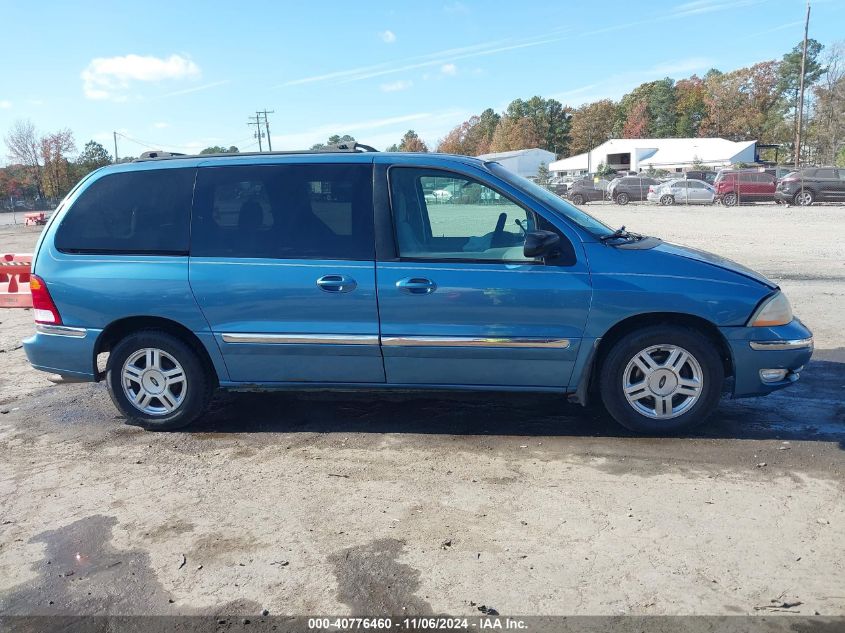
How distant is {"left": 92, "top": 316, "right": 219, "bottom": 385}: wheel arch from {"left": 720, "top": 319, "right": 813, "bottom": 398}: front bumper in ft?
11.7

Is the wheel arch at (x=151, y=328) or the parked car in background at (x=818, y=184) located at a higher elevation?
the parked car in background at (x=818, y=184)

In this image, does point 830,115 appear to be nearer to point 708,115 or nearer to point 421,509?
point 708,115

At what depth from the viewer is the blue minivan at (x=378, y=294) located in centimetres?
438

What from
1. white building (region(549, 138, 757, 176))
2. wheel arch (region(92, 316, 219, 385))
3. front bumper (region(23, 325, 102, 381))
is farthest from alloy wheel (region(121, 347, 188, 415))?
white building (region(549, 138, 757, 176))

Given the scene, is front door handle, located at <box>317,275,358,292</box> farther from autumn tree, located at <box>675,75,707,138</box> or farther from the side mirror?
autumn tree, located at <box>675,75,707,138</box>

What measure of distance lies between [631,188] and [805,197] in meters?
10.4

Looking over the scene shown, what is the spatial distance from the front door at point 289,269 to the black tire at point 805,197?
3153 centimetres

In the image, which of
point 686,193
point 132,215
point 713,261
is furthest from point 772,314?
point 686,193

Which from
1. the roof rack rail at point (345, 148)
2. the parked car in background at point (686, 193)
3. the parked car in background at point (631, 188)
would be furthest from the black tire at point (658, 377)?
the parked car in background at point (631, 188)

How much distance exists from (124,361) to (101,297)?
0.49 meters

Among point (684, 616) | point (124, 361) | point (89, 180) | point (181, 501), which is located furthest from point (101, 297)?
point (684, 616)

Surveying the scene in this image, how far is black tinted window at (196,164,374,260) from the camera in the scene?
4.63 meters

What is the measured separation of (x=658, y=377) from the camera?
14.7 feet

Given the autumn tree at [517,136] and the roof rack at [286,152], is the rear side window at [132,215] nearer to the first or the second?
the roof rack at [286,152]
